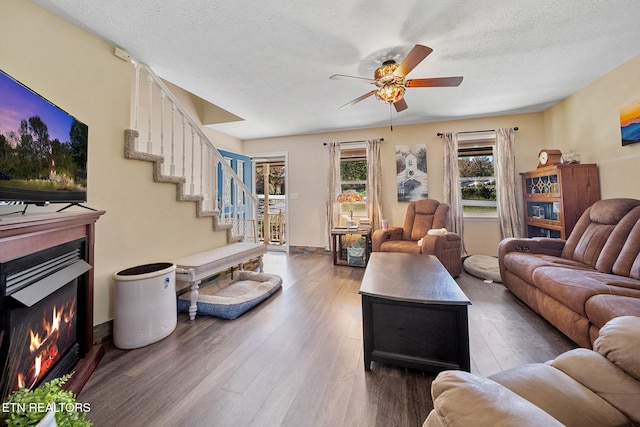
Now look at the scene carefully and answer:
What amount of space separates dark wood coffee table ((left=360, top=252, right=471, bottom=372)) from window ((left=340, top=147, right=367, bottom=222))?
10.7 ft

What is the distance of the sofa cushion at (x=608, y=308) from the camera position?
1401 mm

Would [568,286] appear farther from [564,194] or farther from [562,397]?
[564,194]

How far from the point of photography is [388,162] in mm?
4730

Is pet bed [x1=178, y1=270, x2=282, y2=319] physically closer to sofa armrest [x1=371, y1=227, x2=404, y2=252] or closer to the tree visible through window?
sofa armrest [x1=371, y1=227, x2=404, y2=252]

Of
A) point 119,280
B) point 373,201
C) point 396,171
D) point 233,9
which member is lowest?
point 119,280

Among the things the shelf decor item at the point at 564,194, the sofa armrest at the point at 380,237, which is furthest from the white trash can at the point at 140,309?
the shelf decor item at the point at 564,194

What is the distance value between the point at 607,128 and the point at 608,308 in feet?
8.84

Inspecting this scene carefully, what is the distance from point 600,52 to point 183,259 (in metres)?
4.69

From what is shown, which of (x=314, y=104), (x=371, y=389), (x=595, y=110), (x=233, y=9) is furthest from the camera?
(x=314, y=104)

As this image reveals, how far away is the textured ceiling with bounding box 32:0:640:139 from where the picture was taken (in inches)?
70.8

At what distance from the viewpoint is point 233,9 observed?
1785 mm

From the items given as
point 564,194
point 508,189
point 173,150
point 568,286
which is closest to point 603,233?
point 564,194

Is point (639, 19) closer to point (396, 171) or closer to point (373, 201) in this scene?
point (396, 171)

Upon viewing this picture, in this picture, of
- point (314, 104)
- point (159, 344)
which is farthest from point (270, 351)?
point (314, 104)
